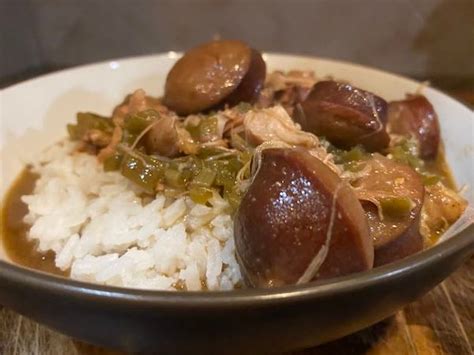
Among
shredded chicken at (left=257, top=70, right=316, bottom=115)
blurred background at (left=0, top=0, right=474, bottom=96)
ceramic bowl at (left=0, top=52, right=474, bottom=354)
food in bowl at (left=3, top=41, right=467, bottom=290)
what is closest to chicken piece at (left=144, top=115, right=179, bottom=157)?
food in bowl at (left=3, top=41, right=467, bottom=290)

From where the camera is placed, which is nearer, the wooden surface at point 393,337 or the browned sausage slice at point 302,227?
the browned sausage slice at point 302,227

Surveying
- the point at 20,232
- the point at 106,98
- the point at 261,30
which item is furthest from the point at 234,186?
the point at 261,30

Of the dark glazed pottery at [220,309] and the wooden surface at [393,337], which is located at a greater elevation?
the dark glazed pottery at [220,309]

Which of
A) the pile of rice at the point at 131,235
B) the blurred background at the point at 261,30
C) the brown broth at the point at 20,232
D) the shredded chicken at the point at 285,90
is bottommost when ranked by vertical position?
the blurred background at the point at 261,30

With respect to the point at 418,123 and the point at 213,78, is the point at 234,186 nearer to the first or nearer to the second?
the point at 213,78

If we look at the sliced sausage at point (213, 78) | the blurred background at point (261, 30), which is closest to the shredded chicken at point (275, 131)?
the sliced sausage at point (213, 78)

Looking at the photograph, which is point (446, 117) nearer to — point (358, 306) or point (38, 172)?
point (358, 306)

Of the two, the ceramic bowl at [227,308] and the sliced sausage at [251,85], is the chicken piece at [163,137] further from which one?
the ceramic bowl at [227,308]
